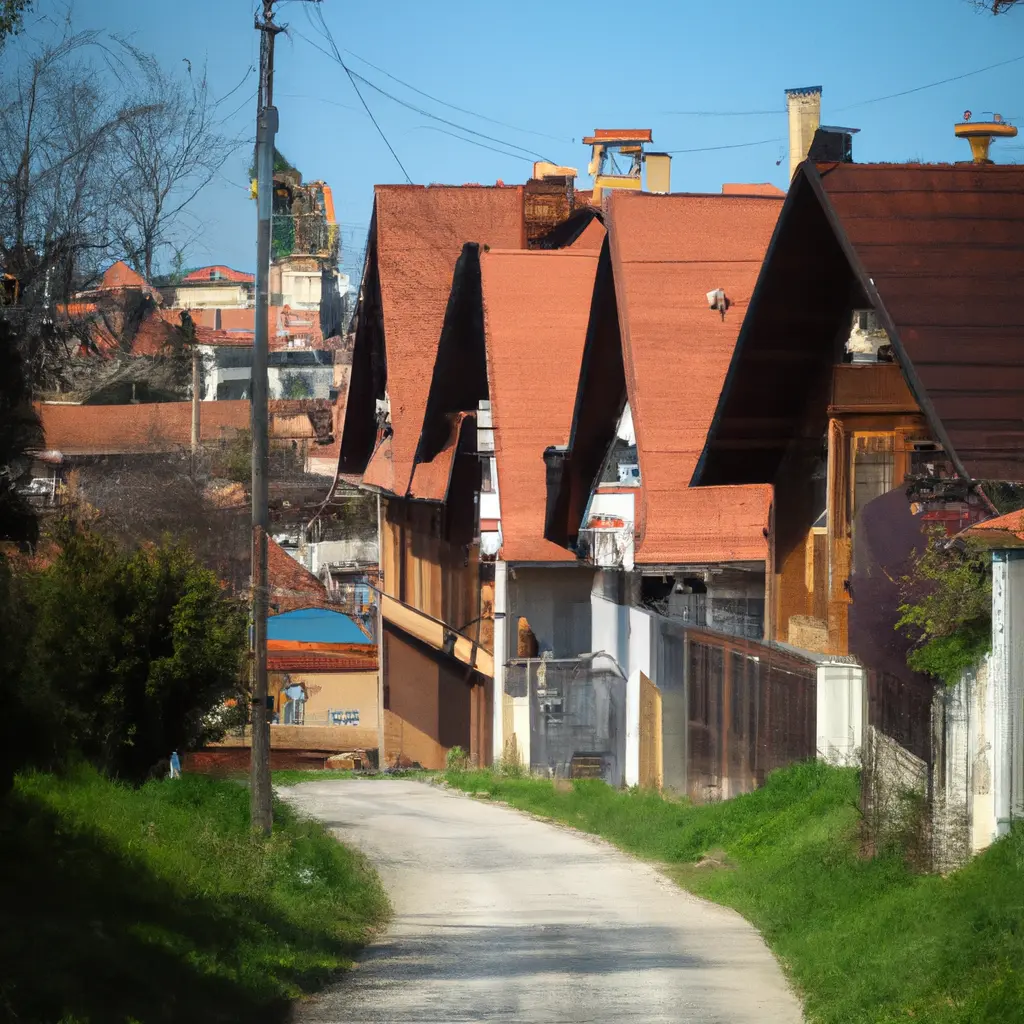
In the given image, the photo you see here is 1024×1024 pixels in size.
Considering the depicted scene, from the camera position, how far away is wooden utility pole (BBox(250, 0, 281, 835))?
17000mm

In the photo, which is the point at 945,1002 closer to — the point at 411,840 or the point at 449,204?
the point at 411,840

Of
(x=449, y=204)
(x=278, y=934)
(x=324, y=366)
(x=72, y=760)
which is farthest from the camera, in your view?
(x=324, y=366)

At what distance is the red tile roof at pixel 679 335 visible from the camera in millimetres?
21562

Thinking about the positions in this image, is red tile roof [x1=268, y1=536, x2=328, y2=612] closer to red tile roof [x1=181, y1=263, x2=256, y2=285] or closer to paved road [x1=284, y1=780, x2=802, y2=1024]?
Result: paved road [x1=284, y1=780, x2=802, y2=1024]

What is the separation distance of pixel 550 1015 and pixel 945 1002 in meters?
2.58

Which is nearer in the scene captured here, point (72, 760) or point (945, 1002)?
Answer: point (945, 1002)

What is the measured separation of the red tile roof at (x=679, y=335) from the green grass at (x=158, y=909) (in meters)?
6.83

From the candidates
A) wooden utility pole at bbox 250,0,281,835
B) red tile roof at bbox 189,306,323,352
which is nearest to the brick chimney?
wooden utility pole at bbox 250,0,281,835

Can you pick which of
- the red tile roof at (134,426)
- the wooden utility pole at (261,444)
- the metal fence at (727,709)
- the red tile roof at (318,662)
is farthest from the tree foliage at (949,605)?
the red tile roof at (134,426)

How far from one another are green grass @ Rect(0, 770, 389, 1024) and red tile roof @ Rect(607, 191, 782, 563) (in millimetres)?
6830

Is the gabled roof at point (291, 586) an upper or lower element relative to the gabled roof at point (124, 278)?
lower

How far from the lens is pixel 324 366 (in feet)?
234

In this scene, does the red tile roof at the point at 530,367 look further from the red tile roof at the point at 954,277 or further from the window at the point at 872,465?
the red tile roof at the point at 954,277

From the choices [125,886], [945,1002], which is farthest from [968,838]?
[125,886]
